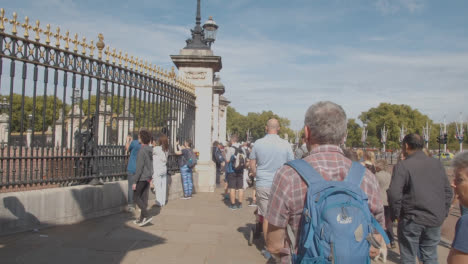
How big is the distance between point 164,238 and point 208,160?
19.2 ft

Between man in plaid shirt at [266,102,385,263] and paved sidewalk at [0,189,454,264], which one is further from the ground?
man in plaid shirt at [266,102,385,263]

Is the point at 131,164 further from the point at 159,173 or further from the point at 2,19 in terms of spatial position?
the point at 2,19

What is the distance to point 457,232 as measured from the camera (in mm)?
2121

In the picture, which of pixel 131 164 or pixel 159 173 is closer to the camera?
pixel 131 164

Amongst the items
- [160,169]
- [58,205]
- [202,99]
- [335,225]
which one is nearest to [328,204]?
[335,225]

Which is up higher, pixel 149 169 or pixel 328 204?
pixel 328 204

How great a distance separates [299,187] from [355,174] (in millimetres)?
332

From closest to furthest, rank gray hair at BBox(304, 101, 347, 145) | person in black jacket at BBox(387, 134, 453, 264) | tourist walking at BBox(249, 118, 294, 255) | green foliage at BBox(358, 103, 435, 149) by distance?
gray hair at BBox(304, 101, 347, 145)
person in black jacket at BBox(387, 134, 453, 264)
tourist walking at BBox(249, 118, 294, 255)
green foliage at BBox(358, 103, 435, 149)

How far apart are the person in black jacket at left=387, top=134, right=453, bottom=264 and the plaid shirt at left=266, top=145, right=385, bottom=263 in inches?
87.0

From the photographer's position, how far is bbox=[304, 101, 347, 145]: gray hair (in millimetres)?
2336

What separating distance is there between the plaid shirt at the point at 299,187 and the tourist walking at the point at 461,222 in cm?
42

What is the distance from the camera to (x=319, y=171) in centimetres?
220

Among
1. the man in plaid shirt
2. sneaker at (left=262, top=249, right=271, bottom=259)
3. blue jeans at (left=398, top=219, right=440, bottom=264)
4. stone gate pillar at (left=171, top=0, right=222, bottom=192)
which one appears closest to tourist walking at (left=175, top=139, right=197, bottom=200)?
stone gate pillar at (left=171, top=0, right=222, bottom=192)

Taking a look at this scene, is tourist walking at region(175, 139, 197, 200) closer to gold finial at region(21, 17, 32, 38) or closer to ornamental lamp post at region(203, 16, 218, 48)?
gold finial at region(21, 17, 32, 38)
